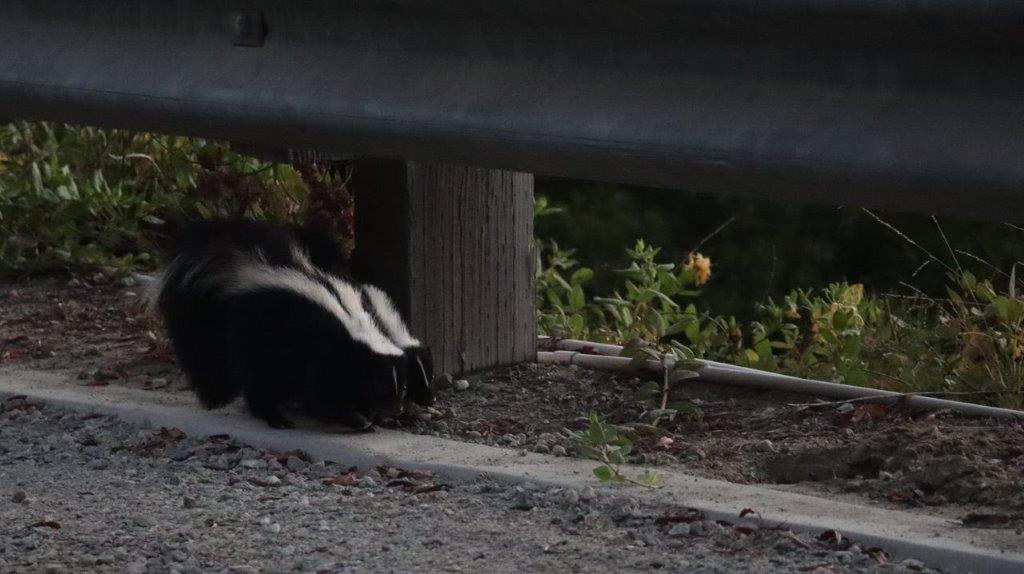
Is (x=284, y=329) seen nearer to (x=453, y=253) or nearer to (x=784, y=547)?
(x=453, y=253)

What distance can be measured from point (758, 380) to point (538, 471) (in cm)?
113

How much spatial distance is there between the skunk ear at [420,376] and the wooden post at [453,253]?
0.49 feet

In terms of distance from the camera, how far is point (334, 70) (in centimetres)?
345

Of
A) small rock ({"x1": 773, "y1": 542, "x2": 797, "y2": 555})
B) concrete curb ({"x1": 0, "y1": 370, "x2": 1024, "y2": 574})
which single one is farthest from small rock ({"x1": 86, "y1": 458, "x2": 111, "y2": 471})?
small rock ({"x1": 773, "y1": 542, "x2": 797, "y2": 555})

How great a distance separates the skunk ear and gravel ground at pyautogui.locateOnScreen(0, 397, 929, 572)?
0.57m

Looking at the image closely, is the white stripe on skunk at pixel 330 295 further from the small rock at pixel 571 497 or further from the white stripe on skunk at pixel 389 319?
the small rock at pixel 571 497

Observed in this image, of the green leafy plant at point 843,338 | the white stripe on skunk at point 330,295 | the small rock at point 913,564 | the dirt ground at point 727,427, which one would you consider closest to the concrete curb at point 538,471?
the small rock at point 913,564

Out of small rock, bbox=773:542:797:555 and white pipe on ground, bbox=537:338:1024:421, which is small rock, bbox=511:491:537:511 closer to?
small rock, bbox=773:542:797:555

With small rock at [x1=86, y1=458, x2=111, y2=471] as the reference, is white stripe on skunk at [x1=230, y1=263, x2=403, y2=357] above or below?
above

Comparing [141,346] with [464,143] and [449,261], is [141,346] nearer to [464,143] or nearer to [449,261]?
[449,261]

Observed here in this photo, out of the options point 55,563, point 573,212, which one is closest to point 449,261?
point 55,563

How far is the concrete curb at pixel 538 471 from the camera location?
10.7ft

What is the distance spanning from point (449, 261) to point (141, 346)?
4.63 feet

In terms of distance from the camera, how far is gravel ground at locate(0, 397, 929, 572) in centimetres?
332
